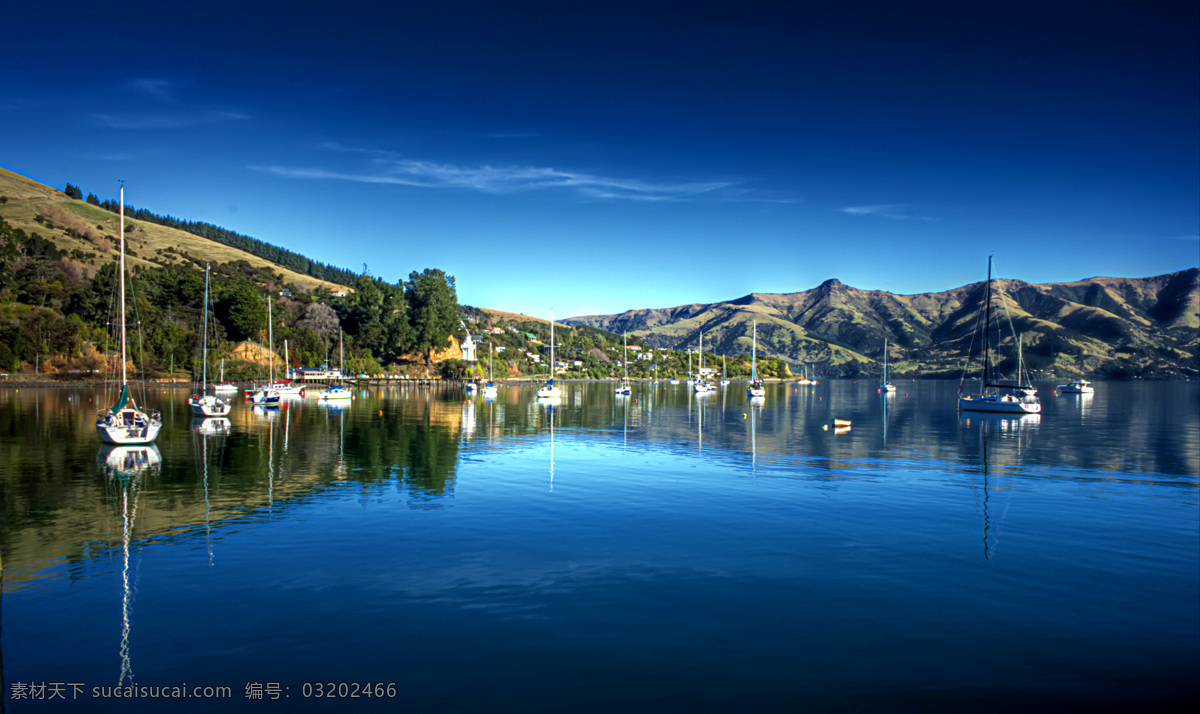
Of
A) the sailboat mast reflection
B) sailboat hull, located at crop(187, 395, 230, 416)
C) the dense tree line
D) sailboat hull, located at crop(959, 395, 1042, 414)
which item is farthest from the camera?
the dense tree line

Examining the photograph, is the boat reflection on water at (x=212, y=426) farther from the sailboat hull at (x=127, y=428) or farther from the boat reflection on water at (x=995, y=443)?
the boat reflection on water at (x=995, y=443)

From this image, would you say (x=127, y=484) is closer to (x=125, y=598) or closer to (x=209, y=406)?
(x=125, y=598)

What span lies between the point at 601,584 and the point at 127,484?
78.7 ft

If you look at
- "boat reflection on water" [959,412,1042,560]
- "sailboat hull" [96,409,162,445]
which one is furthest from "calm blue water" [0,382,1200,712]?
"sailboat hull" [96,409,162,445]

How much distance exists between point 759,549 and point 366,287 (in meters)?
181

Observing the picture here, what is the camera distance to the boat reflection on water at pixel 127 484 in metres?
12.8

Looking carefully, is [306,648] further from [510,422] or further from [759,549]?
[510,422]

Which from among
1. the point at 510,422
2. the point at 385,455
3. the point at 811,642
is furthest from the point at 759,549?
the point at 510,422

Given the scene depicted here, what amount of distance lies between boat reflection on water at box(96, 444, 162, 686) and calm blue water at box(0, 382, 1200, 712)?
0.47 feet

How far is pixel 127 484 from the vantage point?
28734 mm

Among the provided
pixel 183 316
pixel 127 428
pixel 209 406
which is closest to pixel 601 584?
pixel 127 428

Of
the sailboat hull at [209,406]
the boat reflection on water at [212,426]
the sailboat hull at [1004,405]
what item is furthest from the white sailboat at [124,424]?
the sailboat hull at [1004,405]

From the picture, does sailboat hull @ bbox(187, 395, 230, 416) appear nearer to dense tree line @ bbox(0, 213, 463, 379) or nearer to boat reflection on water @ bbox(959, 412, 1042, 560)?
dense tree line @ bbox(0, 213, 463, 379)

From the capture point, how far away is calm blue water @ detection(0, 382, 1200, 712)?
11656 mm
